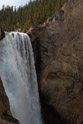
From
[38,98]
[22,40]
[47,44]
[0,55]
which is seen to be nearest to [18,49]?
[22,40]

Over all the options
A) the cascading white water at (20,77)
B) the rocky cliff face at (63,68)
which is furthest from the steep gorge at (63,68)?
the cascading white water at (20,77)

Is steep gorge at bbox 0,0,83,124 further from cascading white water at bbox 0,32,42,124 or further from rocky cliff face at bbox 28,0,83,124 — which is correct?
cascading white water at bbox 0,32,42,124

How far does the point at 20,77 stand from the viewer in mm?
18359

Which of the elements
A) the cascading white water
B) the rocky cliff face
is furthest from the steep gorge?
the cascading white water

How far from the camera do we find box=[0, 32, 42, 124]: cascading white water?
16.4 meters

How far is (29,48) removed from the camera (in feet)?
68.6

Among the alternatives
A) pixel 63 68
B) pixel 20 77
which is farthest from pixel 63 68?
pixel 20 77

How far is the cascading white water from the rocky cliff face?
4.60 ft

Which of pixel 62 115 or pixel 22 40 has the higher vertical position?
pixel 22 40

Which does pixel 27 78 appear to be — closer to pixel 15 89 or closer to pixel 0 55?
pixel 15 89

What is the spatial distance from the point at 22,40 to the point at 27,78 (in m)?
5.17

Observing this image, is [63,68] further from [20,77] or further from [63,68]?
[20,77]

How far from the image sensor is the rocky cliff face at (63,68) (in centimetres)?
1739

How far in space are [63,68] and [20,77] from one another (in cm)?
538
